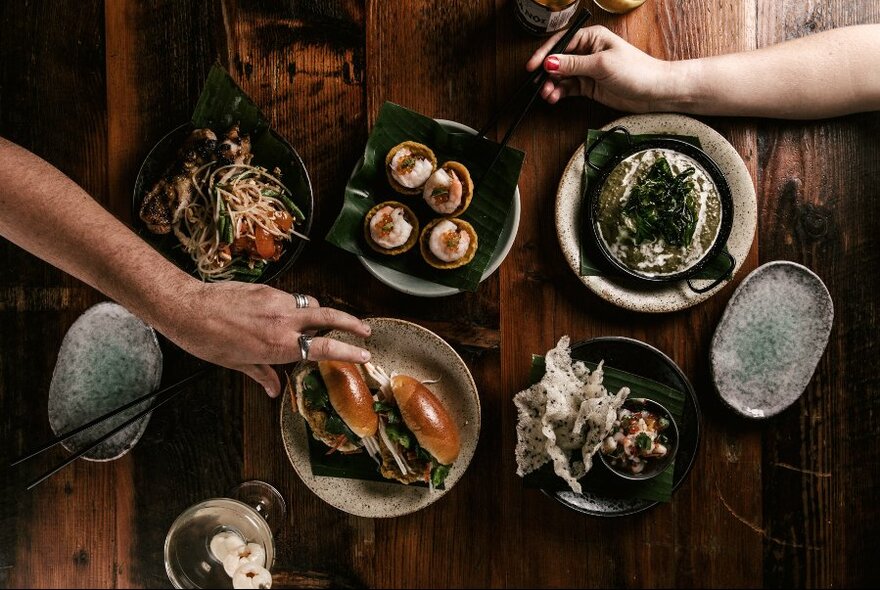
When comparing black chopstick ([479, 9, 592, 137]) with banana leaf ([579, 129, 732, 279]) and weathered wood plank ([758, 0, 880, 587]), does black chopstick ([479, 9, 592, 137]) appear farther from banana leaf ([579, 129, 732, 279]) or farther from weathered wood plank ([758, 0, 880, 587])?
weathered wood plank ([758, 0, 880, 587])

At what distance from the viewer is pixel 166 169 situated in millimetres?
2283

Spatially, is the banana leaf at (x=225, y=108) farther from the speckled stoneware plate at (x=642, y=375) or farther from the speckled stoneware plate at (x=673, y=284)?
the speckled stoneware plate at (x=642, y=375)

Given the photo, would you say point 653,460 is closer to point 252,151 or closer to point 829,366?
point 829,366

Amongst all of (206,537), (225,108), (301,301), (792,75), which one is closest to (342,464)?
(206,537)

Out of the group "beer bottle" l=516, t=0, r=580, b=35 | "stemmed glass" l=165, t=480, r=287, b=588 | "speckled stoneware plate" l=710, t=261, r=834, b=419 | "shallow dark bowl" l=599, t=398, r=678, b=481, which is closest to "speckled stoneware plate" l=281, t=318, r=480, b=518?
"stemmed glass" l=165, t=480, r=287, b=588

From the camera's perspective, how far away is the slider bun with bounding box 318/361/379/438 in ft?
7.21

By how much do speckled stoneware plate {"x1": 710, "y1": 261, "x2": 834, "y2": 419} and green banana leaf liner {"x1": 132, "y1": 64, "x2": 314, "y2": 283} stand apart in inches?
66.1

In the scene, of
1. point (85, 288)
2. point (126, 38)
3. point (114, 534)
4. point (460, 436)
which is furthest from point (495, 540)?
point (126, 38)

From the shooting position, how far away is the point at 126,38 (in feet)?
7.86

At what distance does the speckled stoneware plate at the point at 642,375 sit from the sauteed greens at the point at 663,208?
413mm

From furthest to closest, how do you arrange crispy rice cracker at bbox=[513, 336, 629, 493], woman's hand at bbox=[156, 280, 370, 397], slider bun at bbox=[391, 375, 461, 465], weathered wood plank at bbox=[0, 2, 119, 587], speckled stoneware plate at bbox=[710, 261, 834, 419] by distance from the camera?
weathered wood plank at bbox=[0, 2, 119, 587] < speckled stoneware plate at bbox=[710, 261, 834, 419] < slider bun at bbox=[391, 375, 461, 465] < crispy rice cracker at bbox=[513, 336, 629, 493] < woman's hand at bbox=[156, 280, 370, 397]

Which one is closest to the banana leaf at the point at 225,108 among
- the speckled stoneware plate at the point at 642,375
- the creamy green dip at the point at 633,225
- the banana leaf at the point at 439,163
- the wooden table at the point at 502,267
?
the wooden table at the point at 502,267

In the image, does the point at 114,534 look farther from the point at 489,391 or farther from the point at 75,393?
the point at 489,391

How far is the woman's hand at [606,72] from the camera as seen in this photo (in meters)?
2.19
